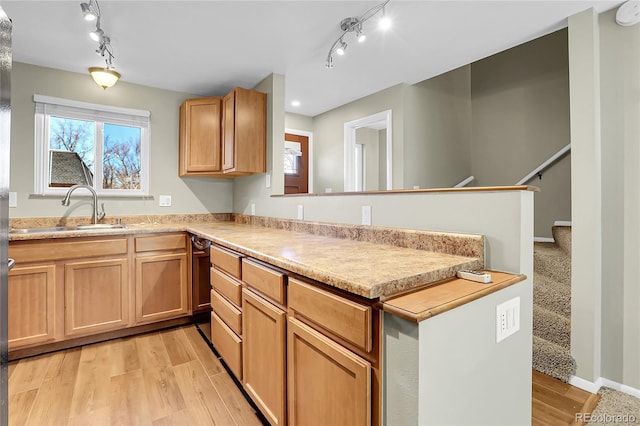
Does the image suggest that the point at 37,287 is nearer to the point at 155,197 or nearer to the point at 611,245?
the point at 155,197

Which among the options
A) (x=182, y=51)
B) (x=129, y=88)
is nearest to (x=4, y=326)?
(x=182, y=51)

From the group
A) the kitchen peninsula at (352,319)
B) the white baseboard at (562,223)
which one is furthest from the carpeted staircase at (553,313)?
the kitchen peninsula at (352,319)

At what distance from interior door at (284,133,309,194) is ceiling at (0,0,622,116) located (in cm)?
134

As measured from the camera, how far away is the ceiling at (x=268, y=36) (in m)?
1.91

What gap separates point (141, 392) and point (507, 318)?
201 cm

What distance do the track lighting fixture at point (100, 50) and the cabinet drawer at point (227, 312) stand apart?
190cm

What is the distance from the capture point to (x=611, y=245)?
1.88 meters

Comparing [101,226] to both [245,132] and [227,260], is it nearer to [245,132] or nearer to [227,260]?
[245,132]

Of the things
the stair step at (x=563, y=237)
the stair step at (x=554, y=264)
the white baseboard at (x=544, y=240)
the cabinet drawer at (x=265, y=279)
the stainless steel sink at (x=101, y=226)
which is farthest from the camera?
the white baseboard at (x=544, y=240)

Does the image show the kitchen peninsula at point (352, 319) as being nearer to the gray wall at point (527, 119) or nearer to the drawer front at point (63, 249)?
the drawer front at point (63, 249)

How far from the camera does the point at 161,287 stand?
8.70ft

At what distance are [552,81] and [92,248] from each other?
472 cm

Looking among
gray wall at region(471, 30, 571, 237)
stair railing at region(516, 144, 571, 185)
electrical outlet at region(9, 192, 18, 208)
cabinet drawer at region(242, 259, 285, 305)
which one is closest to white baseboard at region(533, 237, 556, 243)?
gray wall at region(471, 30, 571, 237)

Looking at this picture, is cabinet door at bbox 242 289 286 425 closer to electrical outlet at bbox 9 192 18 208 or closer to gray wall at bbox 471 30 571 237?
electrical outlet at bbox 9 192 18 208
